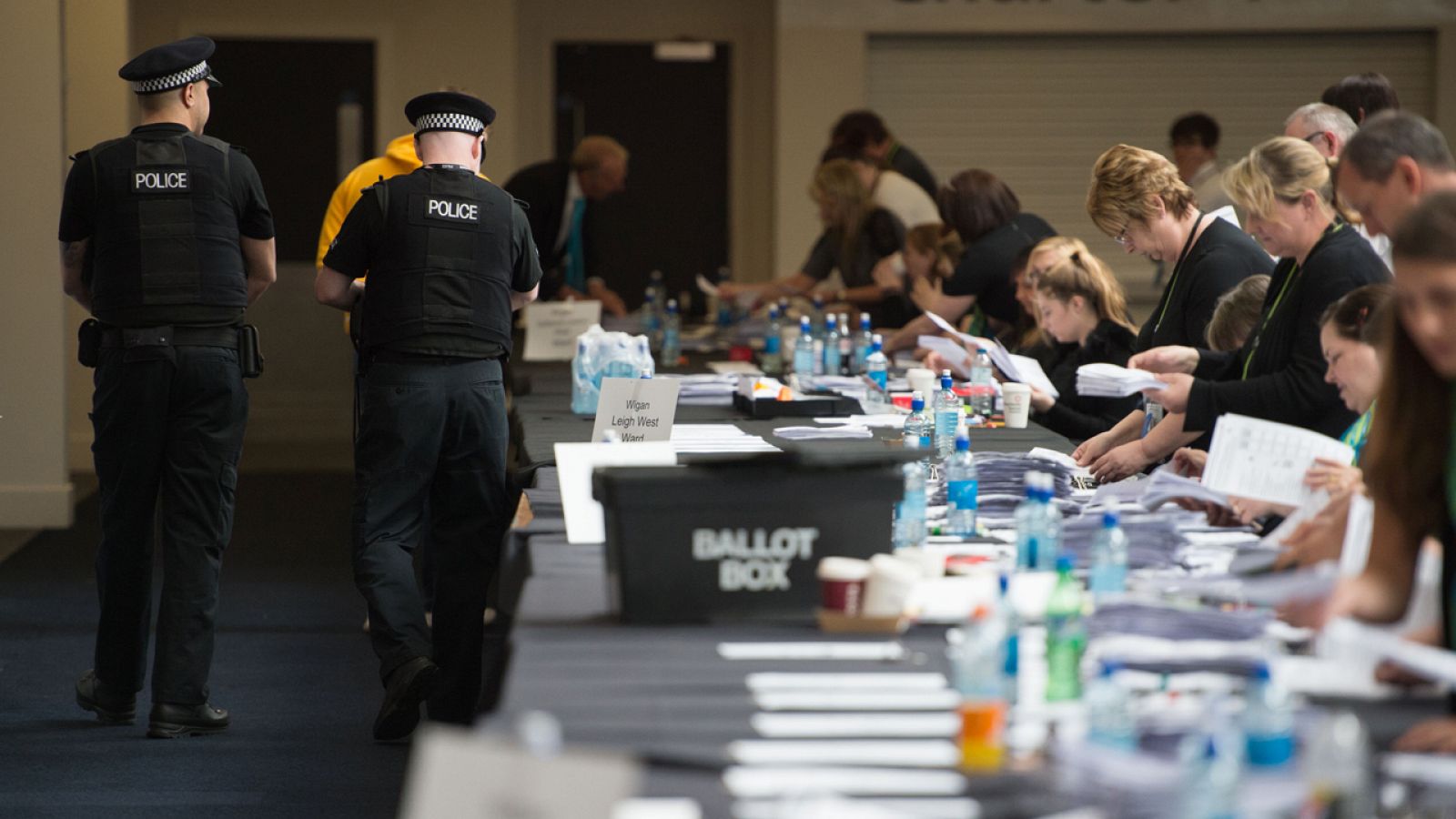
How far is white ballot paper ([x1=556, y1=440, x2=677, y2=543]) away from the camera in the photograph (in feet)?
8.77

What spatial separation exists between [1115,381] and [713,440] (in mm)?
953

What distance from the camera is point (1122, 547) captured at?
2.42 m

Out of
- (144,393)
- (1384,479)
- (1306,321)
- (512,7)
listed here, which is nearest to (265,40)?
(512,7)

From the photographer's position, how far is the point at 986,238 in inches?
234

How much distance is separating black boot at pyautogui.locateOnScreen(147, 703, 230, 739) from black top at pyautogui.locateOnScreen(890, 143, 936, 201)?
4842mm

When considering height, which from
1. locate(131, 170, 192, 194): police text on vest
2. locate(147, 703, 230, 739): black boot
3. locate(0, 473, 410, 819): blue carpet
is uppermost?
locate(131, 170, 192, 194): police text on vest

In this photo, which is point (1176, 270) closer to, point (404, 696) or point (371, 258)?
point (371, 258)

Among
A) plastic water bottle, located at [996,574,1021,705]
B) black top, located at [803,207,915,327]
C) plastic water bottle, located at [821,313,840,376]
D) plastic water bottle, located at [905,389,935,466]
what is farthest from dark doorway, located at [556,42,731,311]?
plastic water bottle, located at [996,574,1021,705]

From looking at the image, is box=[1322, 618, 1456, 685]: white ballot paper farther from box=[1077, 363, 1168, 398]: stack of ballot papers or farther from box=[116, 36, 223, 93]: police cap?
box=[116, 36, 223, 93]: police cap

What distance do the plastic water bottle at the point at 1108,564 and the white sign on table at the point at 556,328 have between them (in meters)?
4.09

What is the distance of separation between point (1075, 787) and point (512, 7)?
8.51 metres

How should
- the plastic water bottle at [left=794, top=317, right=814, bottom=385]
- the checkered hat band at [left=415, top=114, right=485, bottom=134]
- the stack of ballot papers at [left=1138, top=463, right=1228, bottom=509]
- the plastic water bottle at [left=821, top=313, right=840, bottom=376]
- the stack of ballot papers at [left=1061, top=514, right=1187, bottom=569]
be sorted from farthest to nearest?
the plastic water bottle at [left=821, top=313, right=840, bottom=376] → the plastic water bottle at [left=794, top=317, right=814, bottom=385] → the checkered hat band at [left=415, top=114, right=485, bottom=134] → the stack of ballot papers at [left=1138, top=463, right=1228, bottom=509] → the stack of ballot papers at [left=1061, top=514, right=1187, bottom=569]

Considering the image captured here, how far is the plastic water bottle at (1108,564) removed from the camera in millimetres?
2309

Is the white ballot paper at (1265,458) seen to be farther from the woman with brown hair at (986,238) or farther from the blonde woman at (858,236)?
the blonde woman at (858,236)
